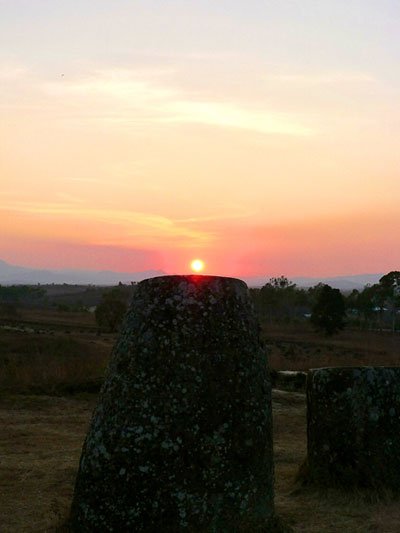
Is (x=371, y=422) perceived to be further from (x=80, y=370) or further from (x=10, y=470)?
(x=80, y=370)

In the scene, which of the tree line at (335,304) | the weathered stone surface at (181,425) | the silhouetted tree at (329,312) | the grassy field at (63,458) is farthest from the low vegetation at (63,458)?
the silhouetted tree at (329,312)

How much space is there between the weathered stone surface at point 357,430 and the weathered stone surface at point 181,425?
107 inches

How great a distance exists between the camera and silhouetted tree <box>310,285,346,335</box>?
69.2 metres

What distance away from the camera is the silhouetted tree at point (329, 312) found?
69188mm

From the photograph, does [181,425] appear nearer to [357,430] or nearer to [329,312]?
[357,430]

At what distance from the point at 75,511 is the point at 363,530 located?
2.95m

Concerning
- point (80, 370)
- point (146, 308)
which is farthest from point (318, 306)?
point (146, 308)

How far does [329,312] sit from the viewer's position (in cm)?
6962

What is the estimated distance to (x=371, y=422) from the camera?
822 centimetres

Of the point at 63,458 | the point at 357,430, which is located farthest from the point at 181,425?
the point at 63,458

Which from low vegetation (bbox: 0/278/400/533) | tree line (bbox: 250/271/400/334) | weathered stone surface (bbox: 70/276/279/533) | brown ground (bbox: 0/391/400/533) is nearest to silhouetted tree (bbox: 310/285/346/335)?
tree line (bbox: 250/271/400/334)

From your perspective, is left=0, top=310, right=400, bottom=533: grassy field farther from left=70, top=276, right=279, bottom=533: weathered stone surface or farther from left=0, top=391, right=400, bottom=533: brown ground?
left=70, top=276, right=279, bottom=533: weathered stone surface

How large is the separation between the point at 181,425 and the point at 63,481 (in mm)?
3774

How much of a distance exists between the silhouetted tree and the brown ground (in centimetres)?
5587
